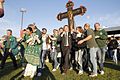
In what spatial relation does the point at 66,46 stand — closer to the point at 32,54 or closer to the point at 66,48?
the point at 66,48

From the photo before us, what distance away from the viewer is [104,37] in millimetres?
8797

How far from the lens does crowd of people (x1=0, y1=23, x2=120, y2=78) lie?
8188 millimetres

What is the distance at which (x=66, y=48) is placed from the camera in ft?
30.1

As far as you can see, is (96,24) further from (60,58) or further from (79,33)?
(60,58)

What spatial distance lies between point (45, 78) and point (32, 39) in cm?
161

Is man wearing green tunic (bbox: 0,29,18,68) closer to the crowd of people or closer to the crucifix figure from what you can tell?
the crowd of people

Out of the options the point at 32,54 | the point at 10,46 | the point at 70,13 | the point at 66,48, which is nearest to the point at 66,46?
the point at 66,48

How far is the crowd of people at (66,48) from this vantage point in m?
8.19

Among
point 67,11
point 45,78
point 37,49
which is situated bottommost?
point 45,78

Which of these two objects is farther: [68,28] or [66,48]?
[68,28]

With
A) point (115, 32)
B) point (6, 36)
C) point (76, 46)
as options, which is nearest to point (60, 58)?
point (76, 46)

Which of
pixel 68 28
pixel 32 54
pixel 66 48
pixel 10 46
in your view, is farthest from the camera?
pixel 10 46

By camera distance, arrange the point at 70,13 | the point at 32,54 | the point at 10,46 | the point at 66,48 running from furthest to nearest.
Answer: the point at 70,13 < the point at 10,46 < the point at 66,48 < the point at 32,54

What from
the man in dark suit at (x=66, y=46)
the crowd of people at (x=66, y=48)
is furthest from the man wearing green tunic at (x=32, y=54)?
the man in dark suit at (x=66, y=46)
